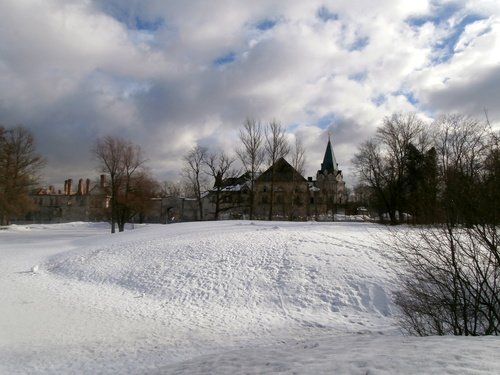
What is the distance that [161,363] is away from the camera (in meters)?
7.23

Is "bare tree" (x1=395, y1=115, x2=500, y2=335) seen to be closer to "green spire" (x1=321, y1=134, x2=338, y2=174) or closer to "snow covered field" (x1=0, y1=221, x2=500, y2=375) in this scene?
"snow covered field" (x1=0, y1=221, x2=500, y2=375)

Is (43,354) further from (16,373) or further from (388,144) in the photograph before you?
(388,144)

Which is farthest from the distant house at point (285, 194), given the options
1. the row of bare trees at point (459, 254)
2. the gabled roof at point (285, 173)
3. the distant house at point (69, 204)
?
the row of bare trees at point (459, 254)

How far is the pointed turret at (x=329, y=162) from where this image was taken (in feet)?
292

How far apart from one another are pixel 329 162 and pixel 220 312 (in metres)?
81.5

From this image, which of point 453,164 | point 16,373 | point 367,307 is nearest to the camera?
point 16,373

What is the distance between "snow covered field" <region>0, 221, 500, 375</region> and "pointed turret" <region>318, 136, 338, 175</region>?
7094 centimetres

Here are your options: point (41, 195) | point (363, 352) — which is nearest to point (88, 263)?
point (363, 352)

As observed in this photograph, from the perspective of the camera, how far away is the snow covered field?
5.17 metres

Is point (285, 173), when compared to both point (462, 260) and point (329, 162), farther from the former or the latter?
point (462, 260)

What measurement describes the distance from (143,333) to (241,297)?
13.2ft

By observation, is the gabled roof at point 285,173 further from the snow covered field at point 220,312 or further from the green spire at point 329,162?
the green spire at point 329,162

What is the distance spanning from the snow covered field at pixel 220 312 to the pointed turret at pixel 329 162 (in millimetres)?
70944

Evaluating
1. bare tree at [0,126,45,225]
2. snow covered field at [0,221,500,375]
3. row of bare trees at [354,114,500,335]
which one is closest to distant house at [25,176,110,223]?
bare tree at [0,126,45,225]
